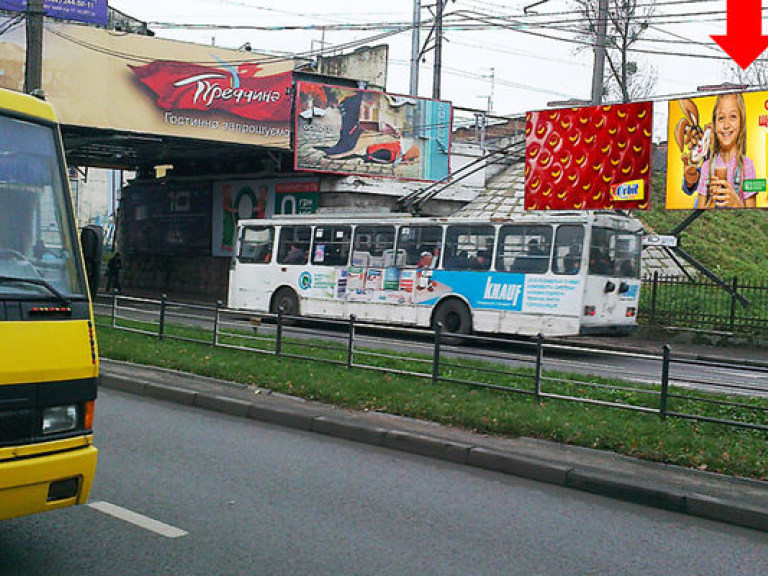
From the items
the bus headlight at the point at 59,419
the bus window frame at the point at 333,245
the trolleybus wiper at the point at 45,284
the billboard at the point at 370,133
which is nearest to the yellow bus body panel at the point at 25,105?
the trolleybus wiper at the point at 45,284

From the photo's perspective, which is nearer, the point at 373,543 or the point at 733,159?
the point at 373,543

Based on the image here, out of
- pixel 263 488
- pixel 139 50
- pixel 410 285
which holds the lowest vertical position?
pixel 263 488

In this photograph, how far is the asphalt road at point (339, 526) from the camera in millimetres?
5633

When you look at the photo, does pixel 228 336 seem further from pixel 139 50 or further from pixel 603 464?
pixel 139 50

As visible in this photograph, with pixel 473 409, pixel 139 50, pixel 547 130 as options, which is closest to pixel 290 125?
pixel 139 50

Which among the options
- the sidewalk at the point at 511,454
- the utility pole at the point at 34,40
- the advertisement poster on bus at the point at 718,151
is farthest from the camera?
the advertisement poster on bus at the point at 718,151

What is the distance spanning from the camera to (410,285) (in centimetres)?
2134

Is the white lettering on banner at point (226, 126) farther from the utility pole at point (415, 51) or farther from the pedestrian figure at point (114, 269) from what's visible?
the pedestrian figure at point (114, 269)

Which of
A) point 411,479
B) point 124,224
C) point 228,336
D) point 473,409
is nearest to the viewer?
point 411,479

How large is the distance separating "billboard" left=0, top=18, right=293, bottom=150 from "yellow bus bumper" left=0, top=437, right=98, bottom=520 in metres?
22.7

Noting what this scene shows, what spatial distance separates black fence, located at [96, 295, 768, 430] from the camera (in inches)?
383

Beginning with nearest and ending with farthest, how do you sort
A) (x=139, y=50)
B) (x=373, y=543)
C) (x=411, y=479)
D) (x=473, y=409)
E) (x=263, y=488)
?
(x=373, y=543) < (x=263, y=488) < (x=411, y=479) < (x=473, y=409) < (x=139, y=50)

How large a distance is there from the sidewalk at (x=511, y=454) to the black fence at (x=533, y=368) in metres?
1.43

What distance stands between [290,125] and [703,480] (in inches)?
964
